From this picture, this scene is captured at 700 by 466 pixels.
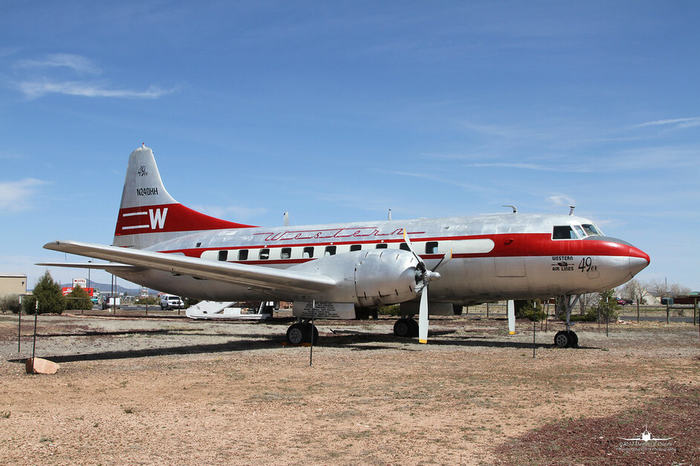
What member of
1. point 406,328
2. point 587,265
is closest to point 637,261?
point 587,265

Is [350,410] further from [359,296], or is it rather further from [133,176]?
[133,176]

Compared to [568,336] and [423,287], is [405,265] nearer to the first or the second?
[423,287]

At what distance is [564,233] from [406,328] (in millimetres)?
7095

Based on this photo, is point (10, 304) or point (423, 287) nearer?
point (423, 287)

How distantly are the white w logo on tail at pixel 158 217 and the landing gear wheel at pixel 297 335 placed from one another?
908 centimetres

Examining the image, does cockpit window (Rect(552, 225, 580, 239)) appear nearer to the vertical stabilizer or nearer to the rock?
the vertical stabilizer

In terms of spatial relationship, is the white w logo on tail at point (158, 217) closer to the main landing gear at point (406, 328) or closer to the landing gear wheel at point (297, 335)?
the landing gear wheel at point (297, 335)

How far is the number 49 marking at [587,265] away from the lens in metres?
16.7

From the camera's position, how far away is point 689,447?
6.13 metres

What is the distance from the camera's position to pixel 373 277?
16500mm

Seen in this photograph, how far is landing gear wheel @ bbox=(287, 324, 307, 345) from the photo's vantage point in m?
17.9

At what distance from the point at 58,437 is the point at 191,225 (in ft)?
57.9

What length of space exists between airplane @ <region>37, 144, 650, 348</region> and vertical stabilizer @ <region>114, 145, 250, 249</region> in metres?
2.52

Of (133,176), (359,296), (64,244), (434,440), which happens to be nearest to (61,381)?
(64,244)
